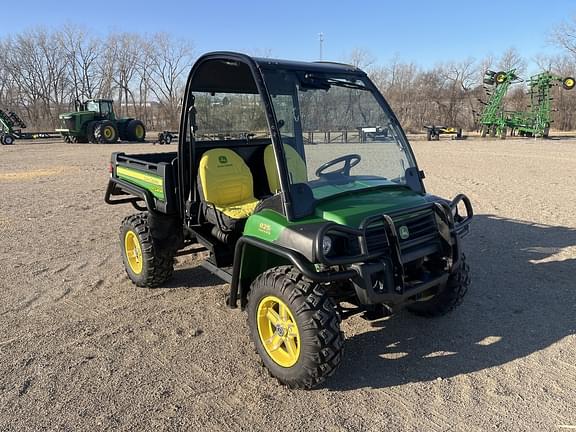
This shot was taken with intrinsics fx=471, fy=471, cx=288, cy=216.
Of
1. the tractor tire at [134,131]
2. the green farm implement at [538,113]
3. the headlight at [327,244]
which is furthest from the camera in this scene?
the green farm implement at [538,113]

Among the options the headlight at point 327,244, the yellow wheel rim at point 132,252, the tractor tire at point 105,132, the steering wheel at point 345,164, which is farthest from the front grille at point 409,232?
the tractor tire at point 105,132

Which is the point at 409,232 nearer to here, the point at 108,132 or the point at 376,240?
the point at 376,240

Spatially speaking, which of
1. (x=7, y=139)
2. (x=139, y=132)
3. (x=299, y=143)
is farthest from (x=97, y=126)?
(x=299, y=143)

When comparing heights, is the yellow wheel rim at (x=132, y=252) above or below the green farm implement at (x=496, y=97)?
below

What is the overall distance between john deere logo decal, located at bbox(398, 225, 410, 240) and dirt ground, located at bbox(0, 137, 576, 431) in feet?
3.01

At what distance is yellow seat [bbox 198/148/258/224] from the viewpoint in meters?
4.05

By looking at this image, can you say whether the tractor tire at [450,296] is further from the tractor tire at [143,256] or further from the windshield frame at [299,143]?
the tractor tire at [143,256]

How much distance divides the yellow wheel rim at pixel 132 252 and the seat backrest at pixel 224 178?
113 cm

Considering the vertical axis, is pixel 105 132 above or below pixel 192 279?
above

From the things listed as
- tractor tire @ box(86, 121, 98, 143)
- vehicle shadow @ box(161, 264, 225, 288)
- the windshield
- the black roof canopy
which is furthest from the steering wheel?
tractor tire @ box(86, 121, 98, 143)

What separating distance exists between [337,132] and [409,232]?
3.47 feet

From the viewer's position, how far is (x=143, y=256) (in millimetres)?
4434

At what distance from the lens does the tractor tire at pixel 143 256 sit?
4418 mm

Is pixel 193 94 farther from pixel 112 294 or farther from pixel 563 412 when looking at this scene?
pixel 563 412
